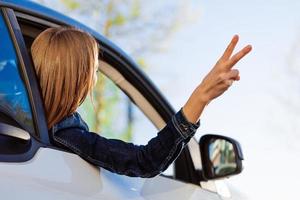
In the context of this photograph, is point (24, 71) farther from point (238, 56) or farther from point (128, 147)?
point (238, 56)

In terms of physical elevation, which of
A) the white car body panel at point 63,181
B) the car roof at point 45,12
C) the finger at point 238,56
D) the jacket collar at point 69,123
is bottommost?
the white car body panel at point 63,181

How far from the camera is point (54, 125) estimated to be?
2.19 metres

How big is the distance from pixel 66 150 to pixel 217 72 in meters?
0.50

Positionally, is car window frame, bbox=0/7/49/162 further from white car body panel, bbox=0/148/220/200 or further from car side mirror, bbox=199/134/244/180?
car side mirror, bbox=199/134/244/180

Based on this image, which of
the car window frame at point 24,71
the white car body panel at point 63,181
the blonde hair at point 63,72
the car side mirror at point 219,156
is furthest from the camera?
the car side mirror at point 219,156

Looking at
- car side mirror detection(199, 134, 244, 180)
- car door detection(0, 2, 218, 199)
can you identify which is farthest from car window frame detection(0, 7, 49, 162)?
car side mirror detection(199, 134, 244, 180)

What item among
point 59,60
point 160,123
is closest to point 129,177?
point 59,60

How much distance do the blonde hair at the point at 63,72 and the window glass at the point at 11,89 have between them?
9 cm

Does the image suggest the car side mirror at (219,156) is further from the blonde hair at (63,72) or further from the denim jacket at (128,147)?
the blonde hair at (63,72)

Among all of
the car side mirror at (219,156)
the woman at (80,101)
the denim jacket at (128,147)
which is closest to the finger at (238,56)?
the woman at (80,101)

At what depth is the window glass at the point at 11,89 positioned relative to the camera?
6.75 feet

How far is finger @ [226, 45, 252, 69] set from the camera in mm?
2100

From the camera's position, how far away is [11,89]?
2.09 metres

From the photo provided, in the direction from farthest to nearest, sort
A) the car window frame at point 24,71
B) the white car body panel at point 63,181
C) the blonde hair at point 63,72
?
the blonde hair at point 63,72, the car window frame at point 24,71, the white car body panel at point 63,181
